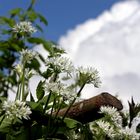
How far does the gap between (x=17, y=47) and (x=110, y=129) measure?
1.47 metres

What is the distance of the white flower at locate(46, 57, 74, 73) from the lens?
69.1 inches

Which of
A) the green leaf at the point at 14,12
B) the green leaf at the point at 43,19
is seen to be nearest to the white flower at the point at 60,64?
the green leaf at the point at 43,19

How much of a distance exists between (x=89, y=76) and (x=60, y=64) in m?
0.10

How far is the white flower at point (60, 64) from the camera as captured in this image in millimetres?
1754

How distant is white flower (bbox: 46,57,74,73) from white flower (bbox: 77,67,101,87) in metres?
0.04

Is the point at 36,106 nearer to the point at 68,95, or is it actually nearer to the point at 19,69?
the point at 68,95

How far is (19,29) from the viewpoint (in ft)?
7.17

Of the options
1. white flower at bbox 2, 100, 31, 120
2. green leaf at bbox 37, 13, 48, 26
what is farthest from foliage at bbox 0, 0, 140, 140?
green leaf at bbox 37, 13, 48, 26

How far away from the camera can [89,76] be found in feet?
5.86

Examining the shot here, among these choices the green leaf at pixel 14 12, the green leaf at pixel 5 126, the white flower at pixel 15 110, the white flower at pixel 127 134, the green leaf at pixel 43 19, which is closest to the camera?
the white flower at pixel 15 110

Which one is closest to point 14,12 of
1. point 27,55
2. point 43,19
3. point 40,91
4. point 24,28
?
point 43,19

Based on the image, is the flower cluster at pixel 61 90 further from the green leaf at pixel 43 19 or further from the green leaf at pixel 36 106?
the green leaf at pixel 43 19

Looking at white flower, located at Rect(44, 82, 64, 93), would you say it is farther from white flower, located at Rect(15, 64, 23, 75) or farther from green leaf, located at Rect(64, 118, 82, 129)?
white flower, located at Rect(15, 64, 23, 75)

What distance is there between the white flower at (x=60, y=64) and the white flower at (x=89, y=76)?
0.12 ft
